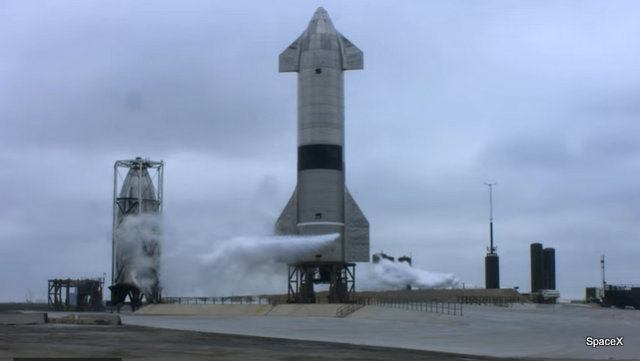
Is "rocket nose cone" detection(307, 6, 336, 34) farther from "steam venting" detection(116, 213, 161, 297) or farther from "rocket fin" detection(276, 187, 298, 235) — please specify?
"steam venting" detection(116, 213, 161, 297)

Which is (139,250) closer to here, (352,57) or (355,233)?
(355,233)

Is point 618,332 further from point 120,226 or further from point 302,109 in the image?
point 120,226

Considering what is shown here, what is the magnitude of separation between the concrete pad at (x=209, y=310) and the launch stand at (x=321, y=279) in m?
3.74

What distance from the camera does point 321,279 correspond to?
71375 millimetres

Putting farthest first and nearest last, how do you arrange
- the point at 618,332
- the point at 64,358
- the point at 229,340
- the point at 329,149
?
the point at 329,149
the point at 618,332
the point at 229,340
the point at 64,358

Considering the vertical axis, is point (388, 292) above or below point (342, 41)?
below

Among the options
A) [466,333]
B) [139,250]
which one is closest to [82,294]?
[139,250]

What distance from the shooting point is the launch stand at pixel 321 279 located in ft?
228

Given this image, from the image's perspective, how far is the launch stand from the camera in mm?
69375

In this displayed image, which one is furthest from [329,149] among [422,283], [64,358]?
[64,358]

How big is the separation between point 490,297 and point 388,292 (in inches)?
484

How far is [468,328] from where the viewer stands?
149 feet

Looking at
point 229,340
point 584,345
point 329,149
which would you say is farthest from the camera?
point 329,149

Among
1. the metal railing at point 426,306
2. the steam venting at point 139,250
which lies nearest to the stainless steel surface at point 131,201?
the steam venting at point 139,250
